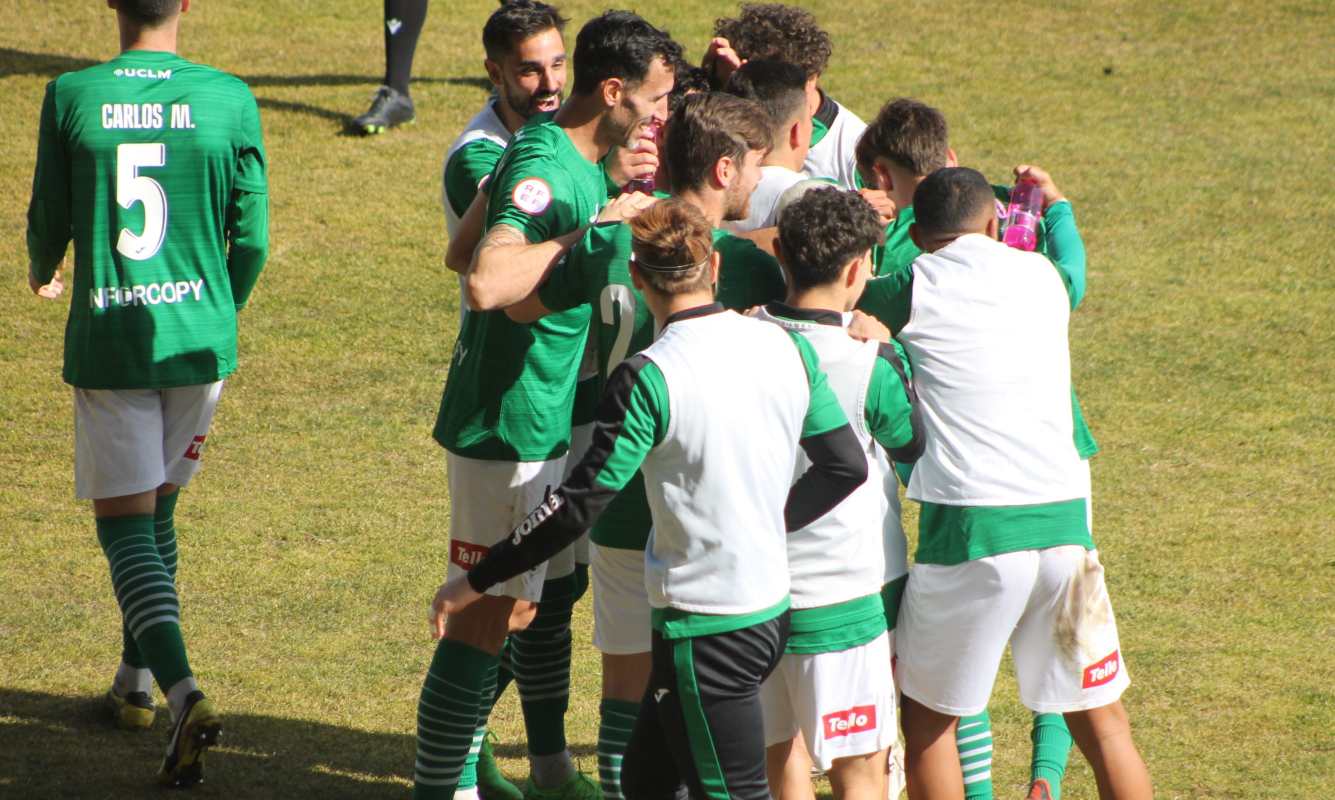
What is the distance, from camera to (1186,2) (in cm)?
1377

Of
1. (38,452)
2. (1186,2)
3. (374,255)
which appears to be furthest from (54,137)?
(1186,2)

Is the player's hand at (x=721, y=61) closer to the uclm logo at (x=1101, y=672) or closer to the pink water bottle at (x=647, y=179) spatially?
the pink water bottle at (x=647, y=179)

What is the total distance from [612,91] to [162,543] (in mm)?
2072

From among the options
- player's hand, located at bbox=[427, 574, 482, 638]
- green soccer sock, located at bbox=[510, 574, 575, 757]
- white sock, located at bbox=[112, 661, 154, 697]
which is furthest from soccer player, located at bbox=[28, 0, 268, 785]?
player's hand, located at bbox=[427, 574, 482, 638]

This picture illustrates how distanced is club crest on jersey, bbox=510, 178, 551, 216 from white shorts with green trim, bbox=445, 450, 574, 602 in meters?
0.67

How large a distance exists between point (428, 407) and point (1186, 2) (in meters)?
9.17

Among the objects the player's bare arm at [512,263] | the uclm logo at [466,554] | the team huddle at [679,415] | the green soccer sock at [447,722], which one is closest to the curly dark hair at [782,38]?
the team huddle at [679,415]

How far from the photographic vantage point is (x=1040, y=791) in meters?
4.12

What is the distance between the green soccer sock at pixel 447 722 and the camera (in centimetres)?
395

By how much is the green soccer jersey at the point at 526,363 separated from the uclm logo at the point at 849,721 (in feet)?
3.37

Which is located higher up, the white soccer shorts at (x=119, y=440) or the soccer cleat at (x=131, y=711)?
the white soccer shorts at (x=119, y=440)

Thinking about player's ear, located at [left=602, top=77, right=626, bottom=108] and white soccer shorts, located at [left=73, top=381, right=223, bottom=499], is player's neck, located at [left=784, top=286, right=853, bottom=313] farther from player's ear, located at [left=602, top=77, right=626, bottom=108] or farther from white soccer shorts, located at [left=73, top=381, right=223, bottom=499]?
white soccer shorts, located at [left=73, top=381, right=223, bottom=499]

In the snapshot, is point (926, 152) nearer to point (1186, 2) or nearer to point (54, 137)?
point (54, 137)

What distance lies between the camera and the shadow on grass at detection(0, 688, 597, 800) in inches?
172
